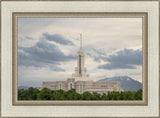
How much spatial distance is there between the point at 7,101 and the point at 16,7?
1608 mm

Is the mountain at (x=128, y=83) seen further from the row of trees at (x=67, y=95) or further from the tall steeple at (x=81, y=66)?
the tall steeple at (x=81, y=66)

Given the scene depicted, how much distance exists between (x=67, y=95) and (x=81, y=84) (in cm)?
36

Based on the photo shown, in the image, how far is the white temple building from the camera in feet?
15.5

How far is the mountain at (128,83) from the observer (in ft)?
15.2

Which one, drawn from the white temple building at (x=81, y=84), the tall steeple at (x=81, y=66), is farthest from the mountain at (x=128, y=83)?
the tall steeple at (x=81, y=66)

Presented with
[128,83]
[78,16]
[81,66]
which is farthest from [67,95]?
[78,16]

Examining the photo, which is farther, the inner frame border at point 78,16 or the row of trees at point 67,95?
the row of trees at point 67,95

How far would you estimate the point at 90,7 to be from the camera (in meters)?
4.52

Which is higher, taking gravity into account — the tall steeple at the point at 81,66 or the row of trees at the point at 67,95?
the tall steeple at the point at 81,66

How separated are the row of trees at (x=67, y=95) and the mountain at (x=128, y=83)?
7cm

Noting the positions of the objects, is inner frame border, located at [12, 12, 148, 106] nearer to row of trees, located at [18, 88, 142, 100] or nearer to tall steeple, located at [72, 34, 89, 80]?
row of trees, located at [18, 88, 142, 100]

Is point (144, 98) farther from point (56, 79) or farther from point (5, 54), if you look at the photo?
point (5, 54)

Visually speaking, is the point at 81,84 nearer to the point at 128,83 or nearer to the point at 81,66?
the point at 81,66

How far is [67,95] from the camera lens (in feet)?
15.3
